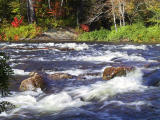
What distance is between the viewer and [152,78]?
9609 mm

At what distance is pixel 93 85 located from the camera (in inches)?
361

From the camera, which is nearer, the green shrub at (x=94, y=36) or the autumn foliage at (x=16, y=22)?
the green shrub at (x=94, y=36)

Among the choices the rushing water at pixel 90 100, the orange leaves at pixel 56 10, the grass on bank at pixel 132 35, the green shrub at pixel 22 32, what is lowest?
the rushing water at pixel 90 100

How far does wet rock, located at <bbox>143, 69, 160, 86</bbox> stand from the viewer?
9150 mm

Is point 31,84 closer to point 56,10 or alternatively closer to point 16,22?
point 16,22

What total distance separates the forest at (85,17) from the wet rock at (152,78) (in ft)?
56.7

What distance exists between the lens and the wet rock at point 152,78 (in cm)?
915

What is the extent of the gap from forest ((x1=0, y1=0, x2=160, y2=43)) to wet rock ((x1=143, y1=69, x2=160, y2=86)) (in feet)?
56.7

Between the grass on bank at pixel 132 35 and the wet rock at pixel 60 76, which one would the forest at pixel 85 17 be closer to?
the grass on bank at pixel 132 35

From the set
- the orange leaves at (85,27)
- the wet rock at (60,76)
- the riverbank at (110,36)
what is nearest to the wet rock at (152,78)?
the wet rock at (60,76)

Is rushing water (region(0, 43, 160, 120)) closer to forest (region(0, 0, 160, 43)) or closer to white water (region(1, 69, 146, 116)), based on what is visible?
white water (region(1, 69, 146, 116))

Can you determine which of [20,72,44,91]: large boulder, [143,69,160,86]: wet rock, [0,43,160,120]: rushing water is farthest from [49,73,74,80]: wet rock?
[143,69,160,86]: wet rock

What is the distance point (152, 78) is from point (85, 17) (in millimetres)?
29193

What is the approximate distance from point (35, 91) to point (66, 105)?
1.62 metres
